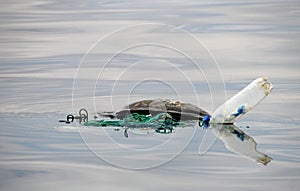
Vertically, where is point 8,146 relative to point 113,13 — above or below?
below

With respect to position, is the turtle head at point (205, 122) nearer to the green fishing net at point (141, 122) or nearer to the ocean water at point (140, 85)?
the ocean water at point (140, 85)

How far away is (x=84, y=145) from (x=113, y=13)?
11.2 metres

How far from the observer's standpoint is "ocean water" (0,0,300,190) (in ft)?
28.9

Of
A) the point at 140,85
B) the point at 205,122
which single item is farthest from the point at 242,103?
the point at 140,85

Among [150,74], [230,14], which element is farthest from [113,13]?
[150,74]

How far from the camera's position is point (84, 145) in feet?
32.8

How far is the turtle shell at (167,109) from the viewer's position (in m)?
11.1

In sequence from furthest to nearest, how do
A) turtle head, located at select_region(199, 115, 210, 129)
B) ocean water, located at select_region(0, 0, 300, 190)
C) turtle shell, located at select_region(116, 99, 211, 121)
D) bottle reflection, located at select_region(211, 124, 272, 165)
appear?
turtle shell, located at select_region(116, 99, 211, 121) < turtle head, located at select_region(199, 115, 210, 129) < bottle reflection, located at select_region(211, 124, 272, 165) < ocean water, located at select_region(0, 0, 300, 190)

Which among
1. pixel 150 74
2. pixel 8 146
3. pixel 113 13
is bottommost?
pixel 8 146

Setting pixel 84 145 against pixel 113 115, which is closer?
pixel 84 145

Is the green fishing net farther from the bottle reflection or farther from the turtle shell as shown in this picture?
the bottle reflection

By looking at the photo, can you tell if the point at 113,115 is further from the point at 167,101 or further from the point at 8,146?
the point at 8,146

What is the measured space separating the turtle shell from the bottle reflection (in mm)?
431

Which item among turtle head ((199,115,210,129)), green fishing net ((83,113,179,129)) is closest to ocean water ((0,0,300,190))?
turtle head ((199,115,210,129))
